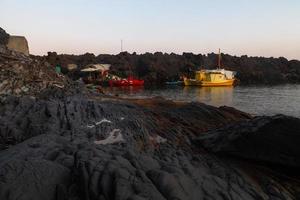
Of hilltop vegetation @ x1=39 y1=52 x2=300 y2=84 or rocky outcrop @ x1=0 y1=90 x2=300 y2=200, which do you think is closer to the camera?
rocky outcrop @ x1=0 y1=90 x2=300 y2=200

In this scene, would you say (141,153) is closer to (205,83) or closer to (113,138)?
(113,138)

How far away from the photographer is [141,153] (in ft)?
18.1

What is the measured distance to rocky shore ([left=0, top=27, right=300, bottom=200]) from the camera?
13.9ft

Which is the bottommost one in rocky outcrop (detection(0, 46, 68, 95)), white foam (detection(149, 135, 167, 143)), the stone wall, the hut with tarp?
the hut with tarp

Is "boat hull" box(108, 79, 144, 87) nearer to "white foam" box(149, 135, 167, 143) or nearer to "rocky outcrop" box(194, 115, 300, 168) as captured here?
"white foam" box(149, 135, 167, 143)

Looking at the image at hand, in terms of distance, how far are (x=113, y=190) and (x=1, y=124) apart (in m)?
3.89

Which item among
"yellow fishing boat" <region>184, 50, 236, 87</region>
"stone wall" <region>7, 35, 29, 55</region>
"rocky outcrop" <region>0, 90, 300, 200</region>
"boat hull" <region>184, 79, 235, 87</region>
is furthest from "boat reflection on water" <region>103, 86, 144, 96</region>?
"rocky outcrop" <region>0, 90, 300, 200</region>

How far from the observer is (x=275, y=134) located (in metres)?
5.71

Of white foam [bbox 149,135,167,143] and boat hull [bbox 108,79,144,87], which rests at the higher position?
white foam [bbox 149,135,167,143]

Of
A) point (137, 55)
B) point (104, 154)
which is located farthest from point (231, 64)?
point (104, 154)

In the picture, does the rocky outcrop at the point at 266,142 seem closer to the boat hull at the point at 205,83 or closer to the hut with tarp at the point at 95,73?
the hut with tarp at the point at 95,73

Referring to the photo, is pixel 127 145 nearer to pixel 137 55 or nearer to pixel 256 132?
pixel 256 132

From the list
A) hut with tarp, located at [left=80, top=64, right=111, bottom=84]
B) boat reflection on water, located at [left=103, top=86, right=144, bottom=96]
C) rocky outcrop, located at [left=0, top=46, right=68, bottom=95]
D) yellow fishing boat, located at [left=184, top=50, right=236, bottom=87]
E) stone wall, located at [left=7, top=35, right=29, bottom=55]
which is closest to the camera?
rocky outcrop, located at [left=0, top=46, right=68, bottom=95]

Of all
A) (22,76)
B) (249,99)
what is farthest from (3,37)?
(249,99)
